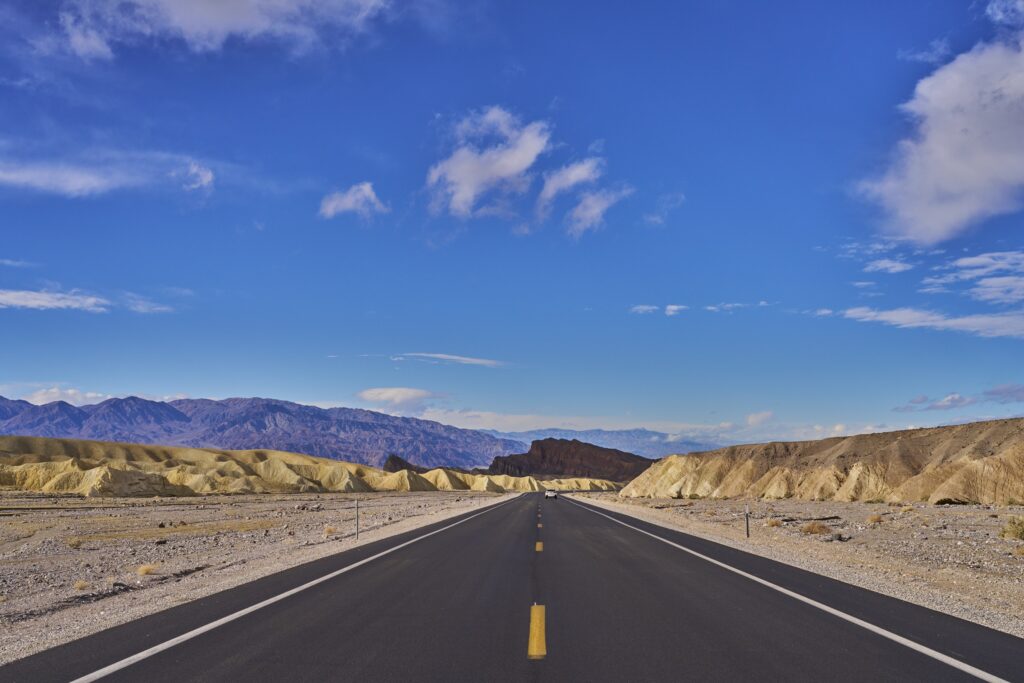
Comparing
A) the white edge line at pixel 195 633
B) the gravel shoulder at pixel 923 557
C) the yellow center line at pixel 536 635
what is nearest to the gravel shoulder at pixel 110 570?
the white edge line at pixel 195 633

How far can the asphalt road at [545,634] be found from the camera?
6.40 m

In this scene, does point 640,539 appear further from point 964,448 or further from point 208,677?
point 964,448

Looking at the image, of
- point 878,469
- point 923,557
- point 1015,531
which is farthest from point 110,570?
point 878,469

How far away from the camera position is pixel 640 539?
22.1 metres

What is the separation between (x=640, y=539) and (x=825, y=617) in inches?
521

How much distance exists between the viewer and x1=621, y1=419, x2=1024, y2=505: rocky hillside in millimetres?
47250

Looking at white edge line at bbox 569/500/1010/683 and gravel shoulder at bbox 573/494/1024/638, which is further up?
white edge line at bbox 569/500/1010/683

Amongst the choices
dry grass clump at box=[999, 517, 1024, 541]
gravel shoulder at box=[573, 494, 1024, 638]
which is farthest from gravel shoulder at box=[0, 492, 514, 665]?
dry grass clump at box=[999, 517, 1024, 541]

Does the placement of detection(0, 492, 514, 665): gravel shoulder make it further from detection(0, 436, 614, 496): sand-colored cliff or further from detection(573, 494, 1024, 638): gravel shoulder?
detection(0, 436, 614, 496): sand-colored cliff

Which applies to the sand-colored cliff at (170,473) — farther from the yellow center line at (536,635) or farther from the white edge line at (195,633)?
the yellow center line at (536,635)

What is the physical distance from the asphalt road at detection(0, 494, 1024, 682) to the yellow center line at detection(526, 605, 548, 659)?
0.08ft

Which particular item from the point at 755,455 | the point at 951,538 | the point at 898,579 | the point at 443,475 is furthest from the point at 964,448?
the point at 443,475

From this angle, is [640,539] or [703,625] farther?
[640,539]

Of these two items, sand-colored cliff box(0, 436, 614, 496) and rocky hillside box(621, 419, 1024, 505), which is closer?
rocky hillside box(621, 419, 1024, 505)
